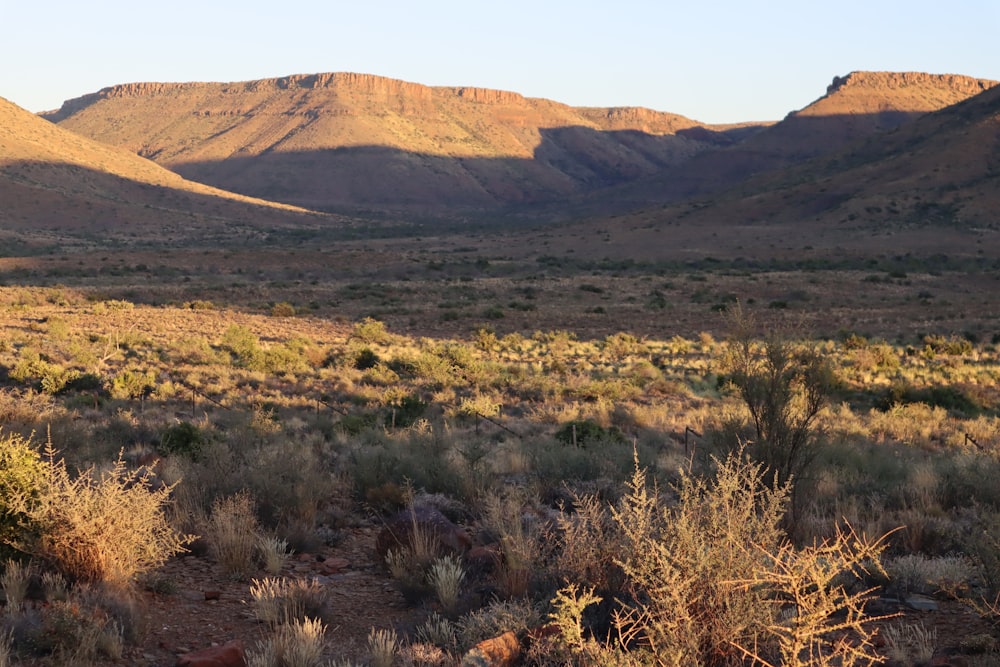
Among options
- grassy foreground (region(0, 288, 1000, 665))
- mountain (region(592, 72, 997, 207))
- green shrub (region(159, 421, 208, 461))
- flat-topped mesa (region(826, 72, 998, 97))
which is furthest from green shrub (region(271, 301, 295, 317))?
flat-topped mesa (region(826, 72, 998, 97))

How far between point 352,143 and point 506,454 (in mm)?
150990

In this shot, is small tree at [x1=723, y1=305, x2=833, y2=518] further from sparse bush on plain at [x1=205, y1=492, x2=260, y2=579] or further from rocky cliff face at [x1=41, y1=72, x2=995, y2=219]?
rocky cliff face at [x1=41, y1=72, x2=995, y2=219]

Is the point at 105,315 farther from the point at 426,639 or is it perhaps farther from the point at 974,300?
the point at 974,300

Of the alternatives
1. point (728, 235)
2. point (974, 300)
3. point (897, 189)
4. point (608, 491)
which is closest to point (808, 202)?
point (897, 189)

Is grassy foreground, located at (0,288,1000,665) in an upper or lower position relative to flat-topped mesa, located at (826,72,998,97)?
lower

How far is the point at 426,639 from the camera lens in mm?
5145

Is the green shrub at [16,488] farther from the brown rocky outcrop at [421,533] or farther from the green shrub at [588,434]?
the green shrub at [588,434]

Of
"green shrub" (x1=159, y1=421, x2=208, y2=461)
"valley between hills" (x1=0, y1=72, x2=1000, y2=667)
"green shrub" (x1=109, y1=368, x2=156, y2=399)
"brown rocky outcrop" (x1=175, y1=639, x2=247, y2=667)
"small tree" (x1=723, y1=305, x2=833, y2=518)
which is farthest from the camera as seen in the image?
"green shrub" (x1=109, y1=368, x2=156, y2=399)

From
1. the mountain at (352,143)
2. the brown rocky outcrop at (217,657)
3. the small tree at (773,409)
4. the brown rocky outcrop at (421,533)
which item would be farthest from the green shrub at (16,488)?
the mountain at (352,143)

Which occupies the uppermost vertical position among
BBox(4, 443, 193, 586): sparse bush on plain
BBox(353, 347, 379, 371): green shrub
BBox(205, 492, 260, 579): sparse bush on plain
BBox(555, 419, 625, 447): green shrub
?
BBox(4, 443, 193, 586): sparse bush on plain

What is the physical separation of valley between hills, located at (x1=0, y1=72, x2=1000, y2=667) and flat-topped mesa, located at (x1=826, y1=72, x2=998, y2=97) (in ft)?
324

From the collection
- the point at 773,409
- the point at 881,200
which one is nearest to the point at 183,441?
the point at 773,409

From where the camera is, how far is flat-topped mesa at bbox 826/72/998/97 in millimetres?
153500

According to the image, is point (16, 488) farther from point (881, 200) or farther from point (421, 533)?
point (881, 200)
